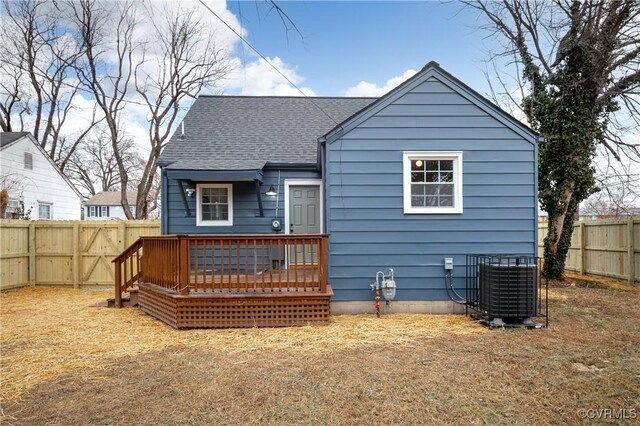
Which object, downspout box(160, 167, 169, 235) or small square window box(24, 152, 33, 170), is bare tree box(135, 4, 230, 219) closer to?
small square window box(24, 152, 33, 170)

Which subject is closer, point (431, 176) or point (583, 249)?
point (431, 176)

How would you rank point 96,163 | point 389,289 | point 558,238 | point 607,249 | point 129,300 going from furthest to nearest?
point 96,163, point 558,238, point 607,249, point 129,300, point 389,289

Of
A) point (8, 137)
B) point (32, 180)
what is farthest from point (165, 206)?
point (8, 137)

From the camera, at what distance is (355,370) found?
373 centimetres

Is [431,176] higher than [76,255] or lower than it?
higher

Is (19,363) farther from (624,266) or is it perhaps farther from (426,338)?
(624,266)

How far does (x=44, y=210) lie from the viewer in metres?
15.2

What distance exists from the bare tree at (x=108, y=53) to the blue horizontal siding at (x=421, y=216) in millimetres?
13526

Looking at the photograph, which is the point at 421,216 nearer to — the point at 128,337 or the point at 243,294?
the point at 243,294

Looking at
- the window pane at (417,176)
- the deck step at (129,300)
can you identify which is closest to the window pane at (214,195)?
the deck step at (129,300)

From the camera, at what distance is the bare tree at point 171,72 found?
55.1 ft

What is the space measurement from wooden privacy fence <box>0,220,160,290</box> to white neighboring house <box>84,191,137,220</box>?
28.9 meters

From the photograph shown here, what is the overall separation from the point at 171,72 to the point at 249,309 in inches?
618

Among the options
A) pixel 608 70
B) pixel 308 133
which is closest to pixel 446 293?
pixel 308 133
